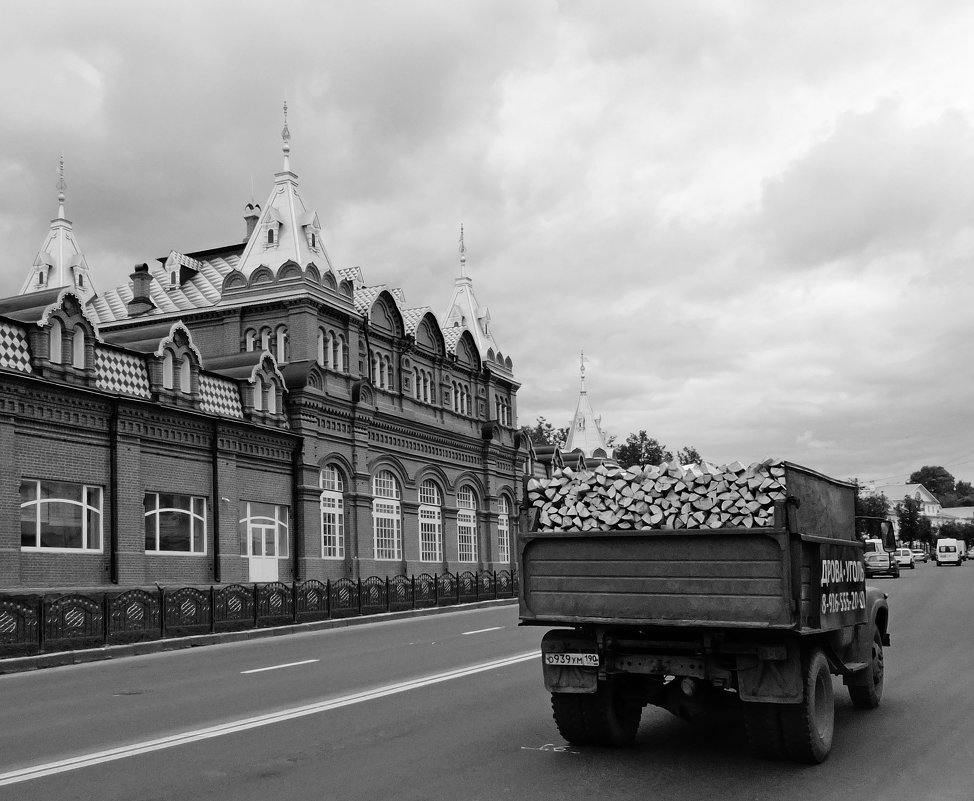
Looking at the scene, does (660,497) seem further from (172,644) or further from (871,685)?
(172,644)

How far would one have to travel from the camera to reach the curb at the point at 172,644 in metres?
16.9

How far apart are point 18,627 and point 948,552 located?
6743 cm

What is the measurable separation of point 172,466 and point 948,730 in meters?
22.0

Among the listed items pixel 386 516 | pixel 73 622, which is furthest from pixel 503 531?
pixel 73 622

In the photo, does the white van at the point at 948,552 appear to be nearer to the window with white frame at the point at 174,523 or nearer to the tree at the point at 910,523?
the tree at the point at 910,523

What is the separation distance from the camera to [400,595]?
30625 mm

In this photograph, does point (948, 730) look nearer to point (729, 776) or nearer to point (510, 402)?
point (729, 776)

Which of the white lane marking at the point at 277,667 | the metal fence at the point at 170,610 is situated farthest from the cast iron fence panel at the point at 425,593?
the white lane marking at the point at 277,667

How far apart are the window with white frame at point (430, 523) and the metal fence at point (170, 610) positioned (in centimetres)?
942

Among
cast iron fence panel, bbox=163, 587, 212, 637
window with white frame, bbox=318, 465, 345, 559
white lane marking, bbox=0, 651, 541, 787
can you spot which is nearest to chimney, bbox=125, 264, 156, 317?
window with white frame, bbox=318, 465, 345, 559

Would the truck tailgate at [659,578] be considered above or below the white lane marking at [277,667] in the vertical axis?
above

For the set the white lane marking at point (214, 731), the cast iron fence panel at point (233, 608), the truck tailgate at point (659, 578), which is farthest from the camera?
the cast iron fence panel at point (233, 608)

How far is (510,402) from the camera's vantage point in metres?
50.8

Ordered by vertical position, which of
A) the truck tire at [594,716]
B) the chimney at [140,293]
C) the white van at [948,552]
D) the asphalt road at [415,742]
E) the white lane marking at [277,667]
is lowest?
the white van at [948,552]
